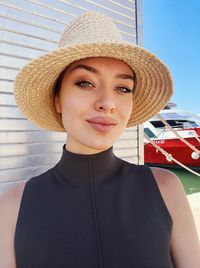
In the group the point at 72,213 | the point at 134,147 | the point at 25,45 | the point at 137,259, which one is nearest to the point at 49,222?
the point at 72,213

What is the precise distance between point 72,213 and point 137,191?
0.91ft

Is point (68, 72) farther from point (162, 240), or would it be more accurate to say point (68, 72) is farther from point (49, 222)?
point (162, 240)

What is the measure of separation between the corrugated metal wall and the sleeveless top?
1078mm

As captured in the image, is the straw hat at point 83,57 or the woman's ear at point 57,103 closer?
the straw hat at point 83,57

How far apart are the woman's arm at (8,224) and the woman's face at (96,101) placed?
0.34 m

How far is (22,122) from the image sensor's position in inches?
98.0

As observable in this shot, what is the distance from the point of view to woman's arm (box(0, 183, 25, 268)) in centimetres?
113

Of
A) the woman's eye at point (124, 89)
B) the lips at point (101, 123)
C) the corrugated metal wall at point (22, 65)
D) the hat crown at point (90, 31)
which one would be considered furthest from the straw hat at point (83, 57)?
the corrugated metal wall at point (22, 65)

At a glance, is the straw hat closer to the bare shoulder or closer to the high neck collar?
the high neck collar

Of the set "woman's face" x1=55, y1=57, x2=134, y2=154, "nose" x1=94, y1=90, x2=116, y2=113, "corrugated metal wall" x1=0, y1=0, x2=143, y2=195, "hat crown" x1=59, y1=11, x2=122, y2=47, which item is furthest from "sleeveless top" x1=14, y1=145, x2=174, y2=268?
→ "corrugated metal wall" x1=0, y1=0, x2=143, y2=195

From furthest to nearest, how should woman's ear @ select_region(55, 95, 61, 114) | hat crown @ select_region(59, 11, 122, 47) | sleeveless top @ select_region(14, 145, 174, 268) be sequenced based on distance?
woman's ear @ select_region(55, 95, 61, 114) → hat crown @ select_region(59, 11, 122, 47) → sleeveless top @ select_region(14, 145, 174, 268)

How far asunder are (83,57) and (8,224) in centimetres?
69

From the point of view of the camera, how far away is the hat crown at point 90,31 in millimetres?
1207

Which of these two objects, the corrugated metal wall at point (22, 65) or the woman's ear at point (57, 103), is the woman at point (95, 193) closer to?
the woman's ear at point (57, 103)
